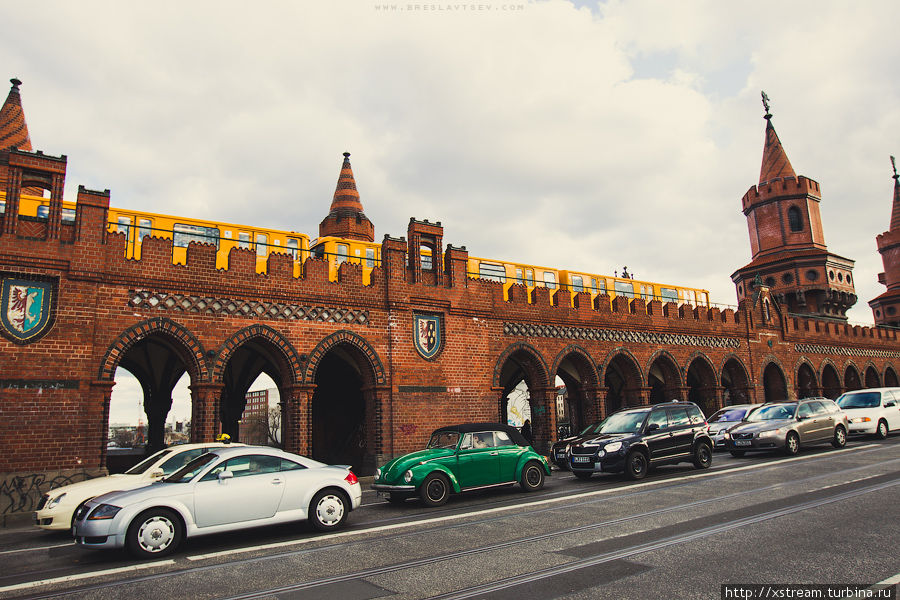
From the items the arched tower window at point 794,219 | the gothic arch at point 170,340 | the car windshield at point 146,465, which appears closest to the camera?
the car windshield at point 146,465

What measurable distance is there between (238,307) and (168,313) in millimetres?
1674

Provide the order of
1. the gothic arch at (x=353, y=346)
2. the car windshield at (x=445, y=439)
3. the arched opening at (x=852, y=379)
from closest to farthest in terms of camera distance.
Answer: the car windshield at (x=445, y=439)
the gothic arch at (x=353, y=346)
the arched opening at (x=852, y=379)

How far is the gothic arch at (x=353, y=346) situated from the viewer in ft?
54.2

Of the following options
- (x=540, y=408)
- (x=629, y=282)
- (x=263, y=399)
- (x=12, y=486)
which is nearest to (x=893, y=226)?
(x=629, y=282)

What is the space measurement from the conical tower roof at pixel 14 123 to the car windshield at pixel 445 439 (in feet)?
70.4

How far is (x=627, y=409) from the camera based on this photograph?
1473 cm

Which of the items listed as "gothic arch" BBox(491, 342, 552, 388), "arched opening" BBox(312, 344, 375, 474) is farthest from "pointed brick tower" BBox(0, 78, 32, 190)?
"gothic arch" BBox(491, 342, 552, 388)

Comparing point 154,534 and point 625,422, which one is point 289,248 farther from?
point 154,534

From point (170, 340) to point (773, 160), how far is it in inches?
1856

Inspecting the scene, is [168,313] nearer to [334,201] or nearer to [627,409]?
[627,409]

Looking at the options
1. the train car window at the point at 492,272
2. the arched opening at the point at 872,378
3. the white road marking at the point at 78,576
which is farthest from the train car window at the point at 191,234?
the arched opening at the point at 872,378

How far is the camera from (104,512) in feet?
23.9

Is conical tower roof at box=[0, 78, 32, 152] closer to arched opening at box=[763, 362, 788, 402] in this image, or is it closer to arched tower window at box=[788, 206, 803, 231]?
arched opening at box=[763, 362, 788, 402]

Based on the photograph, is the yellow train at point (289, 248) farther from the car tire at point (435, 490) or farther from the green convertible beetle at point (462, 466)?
the car tire at point (435, 490)
